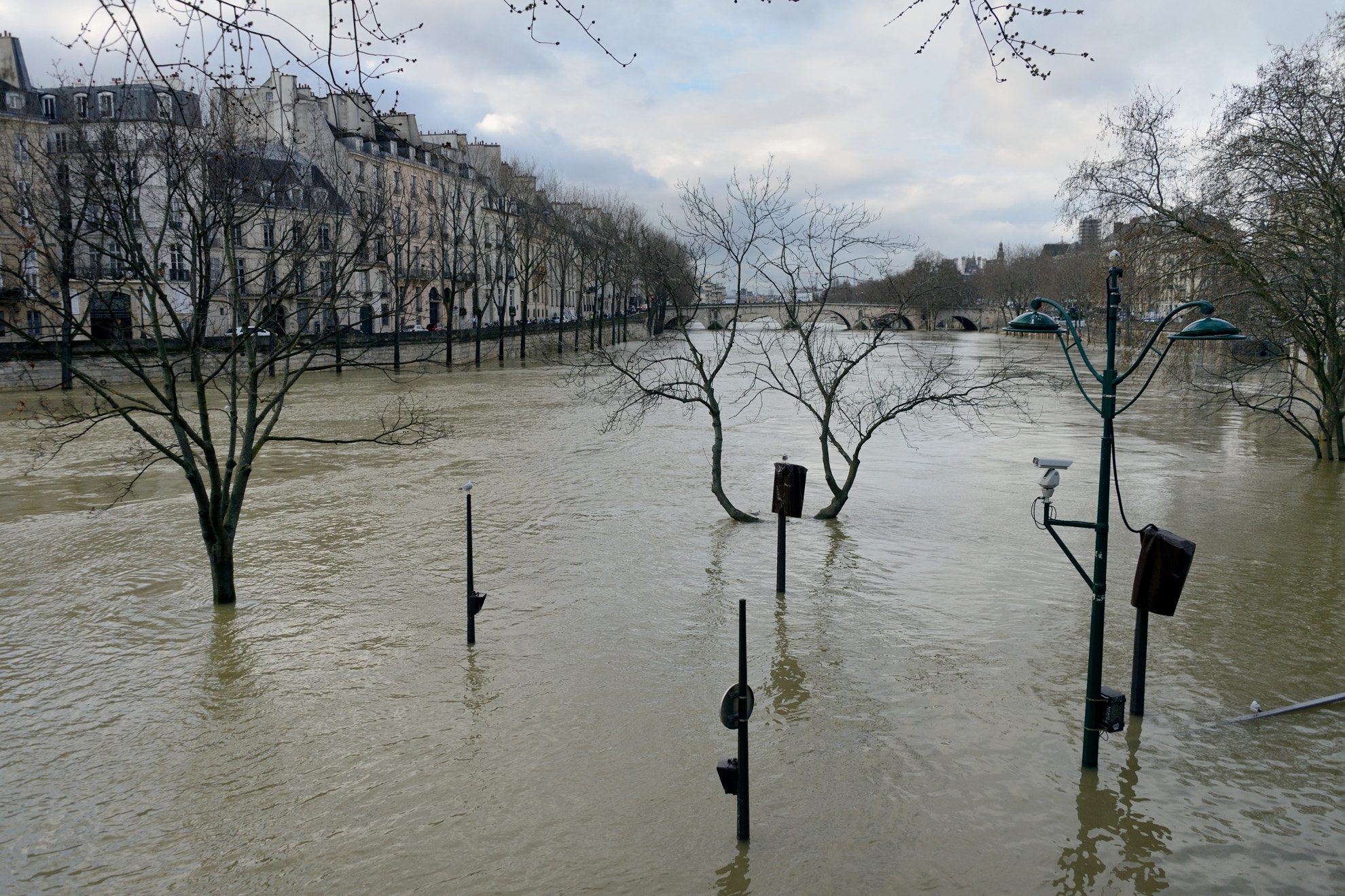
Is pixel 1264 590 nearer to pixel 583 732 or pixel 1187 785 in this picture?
pixel 1187 785

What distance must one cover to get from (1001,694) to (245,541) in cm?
1266

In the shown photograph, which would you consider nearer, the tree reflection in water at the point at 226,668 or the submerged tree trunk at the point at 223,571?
the tree reflection in water at the point at 226,668

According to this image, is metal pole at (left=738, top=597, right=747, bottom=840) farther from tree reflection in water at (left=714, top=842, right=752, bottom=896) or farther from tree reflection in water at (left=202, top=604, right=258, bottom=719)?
tree reflection in water at (left=202, top=604, right=258, bottom=719)

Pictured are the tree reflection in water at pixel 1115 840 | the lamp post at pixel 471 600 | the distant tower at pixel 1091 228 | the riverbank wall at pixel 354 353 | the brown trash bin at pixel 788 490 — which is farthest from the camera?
the distant tower at pixel 1091 228

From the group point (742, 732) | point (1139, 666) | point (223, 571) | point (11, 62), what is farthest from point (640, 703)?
point (11, 62)

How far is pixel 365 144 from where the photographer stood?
2393 inches

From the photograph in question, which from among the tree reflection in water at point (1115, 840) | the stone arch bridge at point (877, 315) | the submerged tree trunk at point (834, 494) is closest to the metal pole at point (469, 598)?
the tree reflection in water at point (1115, 840)

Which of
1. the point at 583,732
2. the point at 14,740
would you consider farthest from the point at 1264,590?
the point at 14,740

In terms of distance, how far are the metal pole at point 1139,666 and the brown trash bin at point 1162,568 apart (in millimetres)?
593

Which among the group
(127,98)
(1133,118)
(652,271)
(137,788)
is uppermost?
(1133,118)

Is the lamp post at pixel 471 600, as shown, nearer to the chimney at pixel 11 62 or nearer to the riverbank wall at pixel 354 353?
the riverbank wall at pixel 354 353

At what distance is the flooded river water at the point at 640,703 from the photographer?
742 centimetres

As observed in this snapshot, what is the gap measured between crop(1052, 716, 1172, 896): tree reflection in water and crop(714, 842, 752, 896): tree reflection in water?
229 centimetres

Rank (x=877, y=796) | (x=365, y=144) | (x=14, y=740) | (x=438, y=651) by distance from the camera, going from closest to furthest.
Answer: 1. (x=877, y=796)
2. (x=14, y=740)
3. (x=438, y=651)
4. (x=365, y=144)
